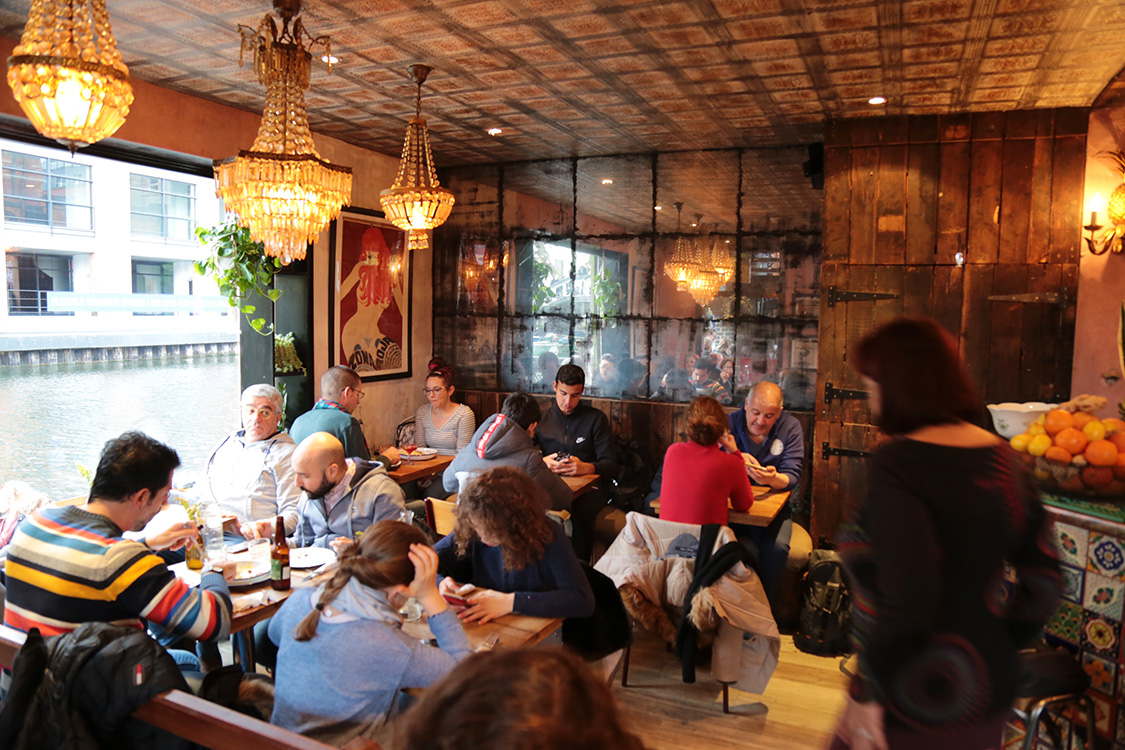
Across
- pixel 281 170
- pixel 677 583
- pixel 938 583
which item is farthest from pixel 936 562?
pixel 281 170

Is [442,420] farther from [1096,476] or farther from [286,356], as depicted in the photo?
[1096,476]

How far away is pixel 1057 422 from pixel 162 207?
503 cm

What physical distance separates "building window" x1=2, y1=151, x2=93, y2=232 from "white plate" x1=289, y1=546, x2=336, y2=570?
2457 mm

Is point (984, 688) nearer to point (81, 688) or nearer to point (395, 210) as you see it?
point (81, 688)

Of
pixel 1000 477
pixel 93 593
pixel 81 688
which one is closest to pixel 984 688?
pixel 1000 477

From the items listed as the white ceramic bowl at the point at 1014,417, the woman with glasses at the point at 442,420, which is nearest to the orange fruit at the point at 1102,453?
the white ceramic bowl at the point at 1014,417

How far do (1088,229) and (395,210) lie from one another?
428 centimetres

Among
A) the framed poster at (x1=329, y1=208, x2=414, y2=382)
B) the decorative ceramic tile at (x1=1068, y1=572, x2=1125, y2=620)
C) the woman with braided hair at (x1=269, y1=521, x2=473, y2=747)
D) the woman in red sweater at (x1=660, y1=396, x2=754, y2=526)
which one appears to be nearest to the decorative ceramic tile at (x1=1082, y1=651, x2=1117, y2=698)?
the decorative ceramic tile at (x1=1068, y1=572, x2=1125, y2=620)

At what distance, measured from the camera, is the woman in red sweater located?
376 cm

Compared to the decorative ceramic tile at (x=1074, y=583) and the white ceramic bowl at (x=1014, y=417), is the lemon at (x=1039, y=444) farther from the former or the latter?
the decorative ceramic tile at (x=1074, y=583)

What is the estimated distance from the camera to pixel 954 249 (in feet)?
16.2

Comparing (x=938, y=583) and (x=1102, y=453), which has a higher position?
(x=1102, y=453)

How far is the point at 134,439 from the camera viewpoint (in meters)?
2.48

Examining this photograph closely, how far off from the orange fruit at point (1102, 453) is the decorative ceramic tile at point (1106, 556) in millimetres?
255
